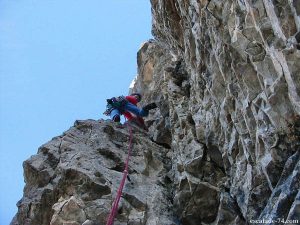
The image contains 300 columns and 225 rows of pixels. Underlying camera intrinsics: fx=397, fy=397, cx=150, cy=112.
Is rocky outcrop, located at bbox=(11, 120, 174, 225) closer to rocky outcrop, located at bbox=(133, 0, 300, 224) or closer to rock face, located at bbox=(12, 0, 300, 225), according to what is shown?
rock face, located at bbox=(12, 0, 300, 225)

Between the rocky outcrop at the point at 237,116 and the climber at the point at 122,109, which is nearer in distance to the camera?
the rocky outcrop at the point at 237,116

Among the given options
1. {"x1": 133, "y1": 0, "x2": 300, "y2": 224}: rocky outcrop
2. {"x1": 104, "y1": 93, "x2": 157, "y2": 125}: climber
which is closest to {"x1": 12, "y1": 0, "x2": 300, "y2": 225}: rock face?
{"x1": 133, "y1": 0, "x2": 300, "y2": 224}: rocky outcrop

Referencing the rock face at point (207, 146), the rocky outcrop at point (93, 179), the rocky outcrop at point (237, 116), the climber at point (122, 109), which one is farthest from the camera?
the climber at point (122, 109)

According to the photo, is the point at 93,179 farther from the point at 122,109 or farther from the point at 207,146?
the point at 122,109

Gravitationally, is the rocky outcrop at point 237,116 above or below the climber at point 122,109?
below

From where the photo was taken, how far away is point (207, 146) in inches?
444

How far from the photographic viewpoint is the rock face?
770 cm

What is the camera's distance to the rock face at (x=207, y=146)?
25.3 ft

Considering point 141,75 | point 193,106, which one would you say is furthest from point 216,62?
point 141,75

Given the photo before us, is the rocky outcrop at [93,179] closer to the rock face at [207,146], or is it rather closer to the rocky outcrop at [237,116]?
the rock face at [207,146]

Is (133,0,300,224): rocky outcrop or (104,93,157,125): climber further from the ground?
(104,93,157,125): climber

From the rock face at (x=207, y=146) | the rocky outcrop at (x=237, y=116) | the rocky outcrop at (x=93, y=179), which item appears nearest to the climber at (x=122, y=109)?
the rock face at (x=207, y=146)

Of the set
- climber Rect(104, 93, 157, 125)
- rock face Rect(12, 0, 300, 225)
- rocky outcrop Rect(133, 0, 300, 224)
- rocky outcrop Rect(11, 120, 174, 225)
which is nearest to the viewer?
rocky outcrop Rect(133, 0, 300, 224)

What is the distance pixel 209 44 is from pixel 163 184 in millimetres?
4434
